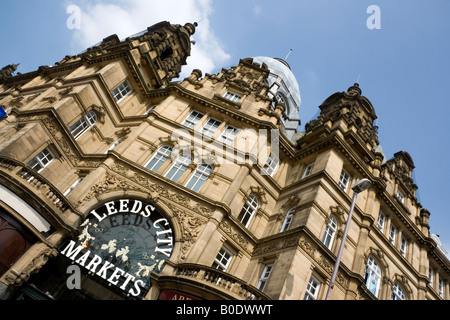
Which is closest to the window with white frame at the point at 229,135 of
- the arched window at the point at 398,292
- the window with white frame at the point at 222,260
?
the window with white frame at the point at 222,260

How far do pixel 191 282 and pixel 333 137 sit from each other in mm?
15115

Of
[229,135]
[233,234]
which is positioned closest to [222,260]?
[233,234]

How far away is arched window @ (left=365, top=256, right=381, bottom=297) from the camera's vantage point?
19.9 m

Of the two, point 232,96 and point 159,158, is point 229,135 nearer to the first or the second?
point 159,158

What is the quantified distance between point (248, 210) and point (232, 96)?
457 inches

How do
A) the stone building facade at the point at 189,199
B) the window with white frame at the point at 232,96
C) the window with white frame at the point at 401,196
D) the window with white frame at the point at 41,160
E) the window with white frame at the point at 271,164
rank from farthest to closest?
1. the window with white frame at the point at 401,196
2. the window with white frame at the point at 232,96
3. the window with white frame at the point at 271,164
4. the window with white frame at the point at 41,160
5. the stone building facade at the point at 189,199

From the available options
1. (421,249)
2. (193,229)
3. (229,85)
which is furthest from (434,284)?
(229,85)

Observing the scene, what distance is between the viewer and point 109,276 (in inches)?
581

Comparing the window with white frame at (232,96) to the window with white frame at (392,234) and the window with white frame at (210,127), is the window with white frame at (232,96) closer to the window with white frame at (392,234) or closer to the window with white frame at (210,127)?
the window with white frame at (210,127)

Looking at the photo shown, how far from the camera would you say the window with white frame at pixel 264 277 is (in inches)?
637

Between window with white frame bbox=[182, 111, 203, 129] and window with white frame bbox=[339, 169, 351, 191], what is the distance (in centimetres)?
1183

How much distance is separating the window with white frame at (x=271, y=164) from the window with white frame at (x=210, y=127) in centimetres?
478
